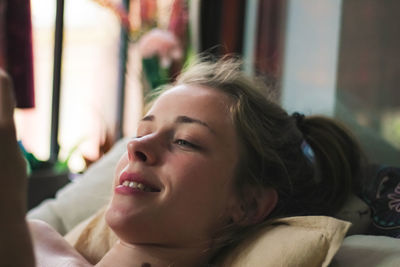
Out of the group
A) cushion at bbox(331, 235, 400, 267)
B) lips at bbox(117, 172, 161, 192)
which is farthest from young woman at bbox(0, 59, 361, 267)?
cushion at bbox(331, 235, 400, 267)

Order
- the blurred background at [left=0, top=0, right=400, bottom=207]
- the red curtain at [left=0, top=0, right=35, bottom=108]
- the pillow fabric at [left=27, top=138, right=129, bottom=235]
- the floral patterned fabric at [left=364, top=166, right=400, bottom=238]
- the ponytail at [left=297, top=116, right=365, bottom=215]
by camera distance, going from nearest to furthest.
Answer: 1. the floral patterned fabric at [left=364, top=166, right=400, bottom=238]
2. the ponytail at [left=297, top=116, right=365, bottom=215]
3. the pillow fabric at [left=27, top=138, right=129, bottom=235]
4. the blurred background at [left=0, top=0, right=400, bottom=207]
5. the red curtain at [left=0, top=0, right=35, bottom=108]

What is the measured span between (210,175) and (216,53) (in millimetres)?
2080

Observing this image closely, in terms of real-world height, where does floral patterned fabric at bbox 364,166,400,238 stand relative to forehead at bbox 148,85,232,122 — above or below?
below

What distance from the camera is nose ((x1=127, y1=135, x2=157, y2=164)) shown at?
3.42 feet

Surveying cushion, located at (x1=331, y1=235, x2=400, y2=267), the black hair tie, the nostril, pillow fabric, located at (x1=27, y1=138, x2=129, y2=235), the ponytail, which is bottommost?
pillow fabric, located at (x1=27, y1=138, x2=129, y2=235)

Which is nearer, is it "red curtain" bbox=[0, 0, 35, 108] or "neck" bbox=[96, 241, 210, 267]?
"neck" bbox=[96, 241, 210, 267]

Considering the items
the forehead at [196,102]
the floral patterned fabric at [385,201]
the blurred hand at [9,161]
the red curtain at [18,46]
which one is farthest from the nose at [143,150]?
the red curtain at [18,46]

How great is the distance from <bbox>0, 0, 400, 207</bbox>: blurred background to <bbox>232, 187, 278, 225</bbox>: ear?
467 mm

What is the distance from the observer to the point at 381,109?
1784mm

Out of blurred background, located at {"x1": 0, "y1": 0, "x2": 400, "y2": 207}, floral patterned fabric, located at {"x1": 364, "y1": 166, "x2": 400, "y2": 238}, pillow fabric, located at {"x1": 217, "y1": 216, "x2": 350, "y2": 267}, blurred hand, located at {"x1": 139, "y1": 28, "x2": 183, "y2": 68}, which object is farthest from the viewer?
blurred hand, located at {"x1": 139, "y1": 28, "x2": 183, "y2": 68}

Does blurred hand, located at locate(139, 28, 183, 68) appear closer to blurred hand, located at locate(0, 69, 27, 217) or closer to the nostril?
the nostril

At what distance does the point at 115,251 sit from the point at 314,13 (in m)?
1.63

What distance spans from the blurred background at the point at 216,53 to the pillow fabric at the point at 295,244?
59 centimetres

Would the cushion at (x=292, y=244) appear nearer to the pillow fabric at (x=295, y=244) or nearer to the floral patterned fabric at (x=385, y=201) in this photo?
the pillow fabric at (x=295, y=244)
